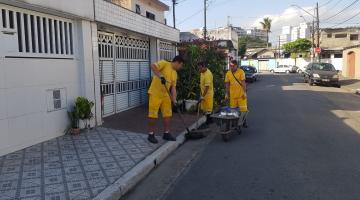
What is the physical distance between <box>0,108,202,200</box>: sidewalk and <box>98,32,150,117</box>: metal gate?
2.41 metres

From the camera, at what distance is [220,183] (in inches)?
206

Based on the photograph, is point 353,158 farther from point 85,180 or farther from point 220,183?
point 85,180

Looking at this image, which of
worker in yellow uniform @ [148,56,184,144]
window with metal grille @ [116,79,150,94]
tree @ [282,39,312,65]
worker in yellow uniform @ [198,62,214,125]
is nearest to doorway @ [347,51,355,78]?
window with metal grille @ [116,79,150,94]

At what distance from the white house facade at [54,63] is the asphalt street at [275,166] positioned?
279 centimetres

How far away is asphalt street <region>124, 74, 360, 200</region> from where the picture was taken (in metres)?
4.85

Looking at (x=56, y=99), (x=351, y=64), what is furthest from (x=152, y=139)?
(x=351, y=64)

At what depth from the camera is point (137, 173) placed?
218 inches

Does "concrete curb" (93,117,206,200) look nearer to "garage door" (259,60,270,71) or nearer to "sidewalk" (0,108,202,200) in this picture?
"sidewalk" (0,108,202,200)

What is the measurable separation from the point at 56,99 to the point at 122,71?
13.1ft

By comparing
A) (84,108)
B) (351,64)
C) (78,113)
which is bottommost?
(78,113)

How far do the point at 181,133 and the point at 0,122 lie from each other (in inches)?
159

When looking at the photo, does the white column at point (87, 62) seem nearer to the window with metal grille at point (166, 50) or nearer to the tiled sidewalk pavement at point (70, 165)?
the tiled sidewalk pavement at point (70, 165)

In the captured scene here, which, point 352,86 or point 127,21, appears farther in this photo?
point 352,86

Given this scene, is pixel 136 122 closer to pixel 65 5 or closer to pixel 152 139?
pixel 152 139
